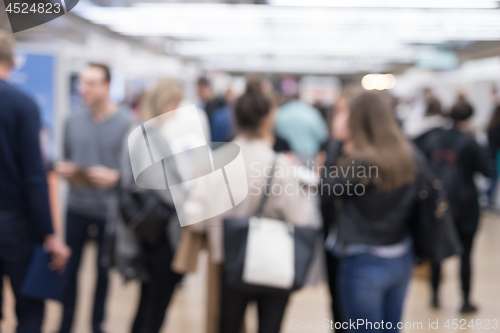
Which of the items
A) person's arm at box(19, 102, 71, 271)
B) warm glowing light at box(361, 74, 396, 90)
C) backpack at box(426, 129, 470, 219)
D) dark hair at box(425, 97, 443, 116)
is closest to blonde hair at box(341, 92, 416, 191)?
warm glowing light at box(361, 74, 396, 90)

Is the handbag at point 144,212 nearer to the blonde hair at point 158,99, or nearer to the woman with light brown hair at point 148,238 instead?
the woman with light brown hair at point 148,238

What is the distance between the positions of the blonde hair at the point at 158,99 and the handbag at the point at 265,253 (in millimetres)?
887

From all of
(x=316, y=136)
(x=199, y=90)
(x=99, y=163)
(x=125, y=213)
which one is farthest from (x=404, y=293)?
(x=199, y=90)

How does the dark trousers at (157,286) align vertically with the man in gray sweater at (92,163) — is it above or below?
below

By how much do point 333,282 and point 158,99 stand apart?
4.49 feet

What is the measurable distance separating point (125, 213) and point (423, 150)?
2.49 m

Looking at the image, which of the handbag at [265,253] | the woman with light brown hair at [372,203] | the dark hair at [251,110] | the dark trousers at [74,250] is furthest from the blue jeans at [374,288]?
the dark trousers at [74,250]

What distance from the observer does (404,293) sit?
205 cm

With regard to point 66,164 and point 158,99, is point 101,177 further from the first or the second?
point 158,99

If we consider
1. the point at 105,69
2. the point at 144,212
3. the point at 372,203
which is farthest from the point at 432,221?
the point at 105,69

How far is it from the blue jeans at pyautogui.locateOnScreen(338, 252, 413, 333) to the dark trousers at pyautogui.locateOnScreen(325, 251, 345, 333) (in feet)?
1.49

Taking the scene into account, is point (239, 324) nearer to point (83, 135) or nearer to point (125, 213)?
point (125, 213)

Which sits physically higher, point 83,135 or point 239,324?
point 83,135

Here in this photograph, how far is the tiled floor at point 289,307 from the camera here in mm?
3168
